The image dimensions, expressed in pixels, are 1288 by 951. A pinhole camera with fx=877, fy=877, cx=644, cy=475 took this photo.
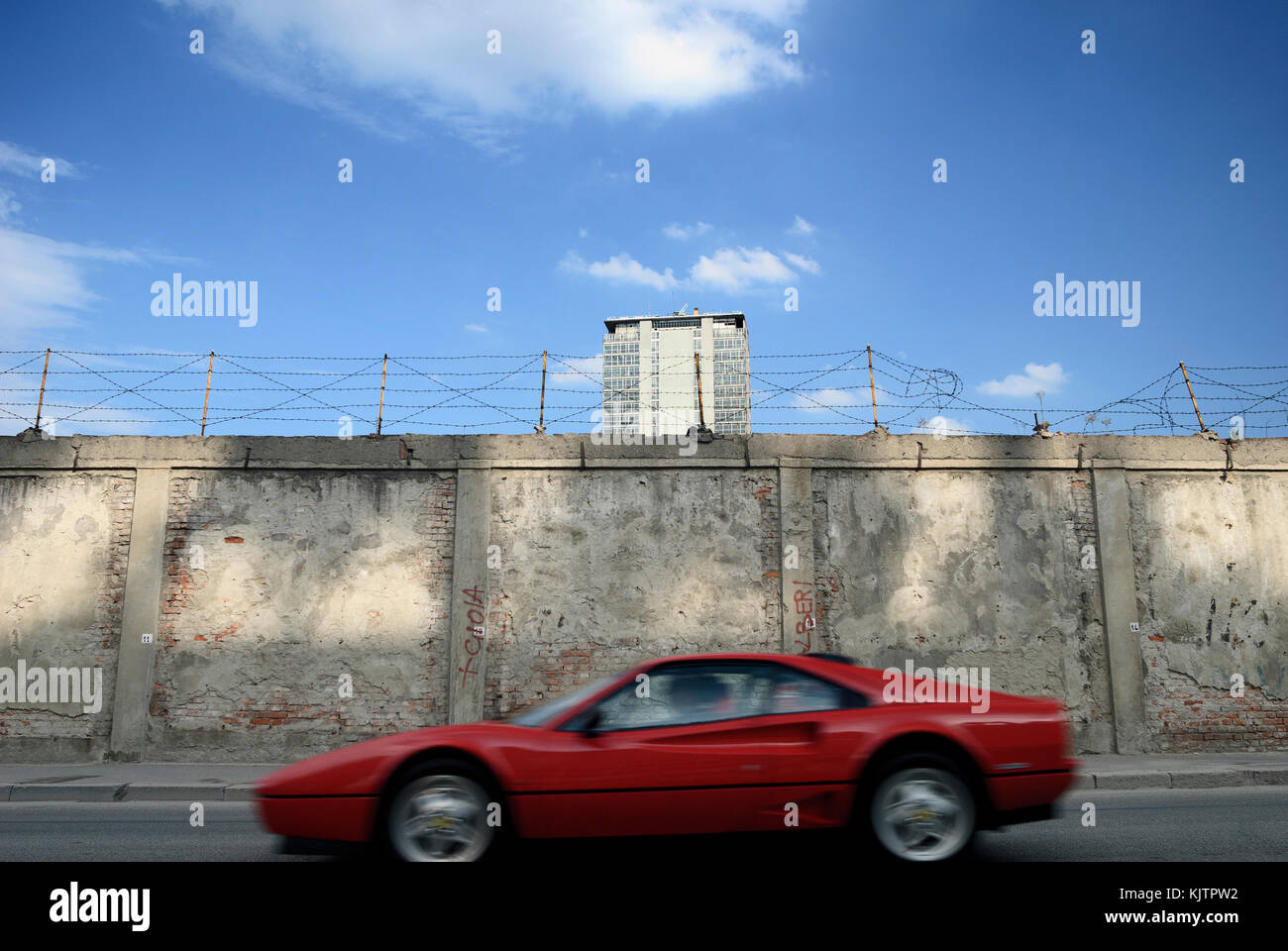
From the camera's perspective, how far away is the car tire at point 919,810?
4.63m

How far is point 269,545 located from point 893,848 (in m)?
9.77

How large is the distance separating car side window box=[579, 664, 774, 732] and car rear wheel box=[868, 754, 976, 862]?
0.79 m

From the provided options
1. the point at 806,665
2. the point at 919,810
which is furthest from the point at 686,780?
the point at 919,810

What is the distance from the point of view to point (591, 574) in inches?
465

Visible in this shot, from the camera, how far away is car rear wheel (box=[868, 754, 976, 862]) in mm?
4637

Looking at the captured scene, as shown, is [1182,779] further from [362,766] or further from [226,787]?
[226,787]

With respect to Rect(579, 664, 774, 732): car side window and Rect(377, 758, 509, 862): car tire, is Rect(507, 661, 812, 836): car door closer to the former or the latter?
Rect(579, 664, 774, 732): car side window

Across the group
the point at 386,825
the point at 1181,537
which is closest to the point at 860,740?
the point at 386,825

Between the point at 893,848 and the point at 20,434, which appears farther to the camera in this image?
the point at 20,434

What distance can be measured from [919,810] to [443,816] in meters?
2.54

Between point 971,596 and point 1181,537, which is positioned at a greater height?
point 1181,537

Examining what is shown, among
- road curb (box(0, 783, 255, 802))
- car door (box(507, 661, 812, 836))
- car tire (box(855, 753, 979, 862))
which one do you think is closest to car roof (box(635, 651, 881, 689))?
car door (box(507, 661, 812, 836))
